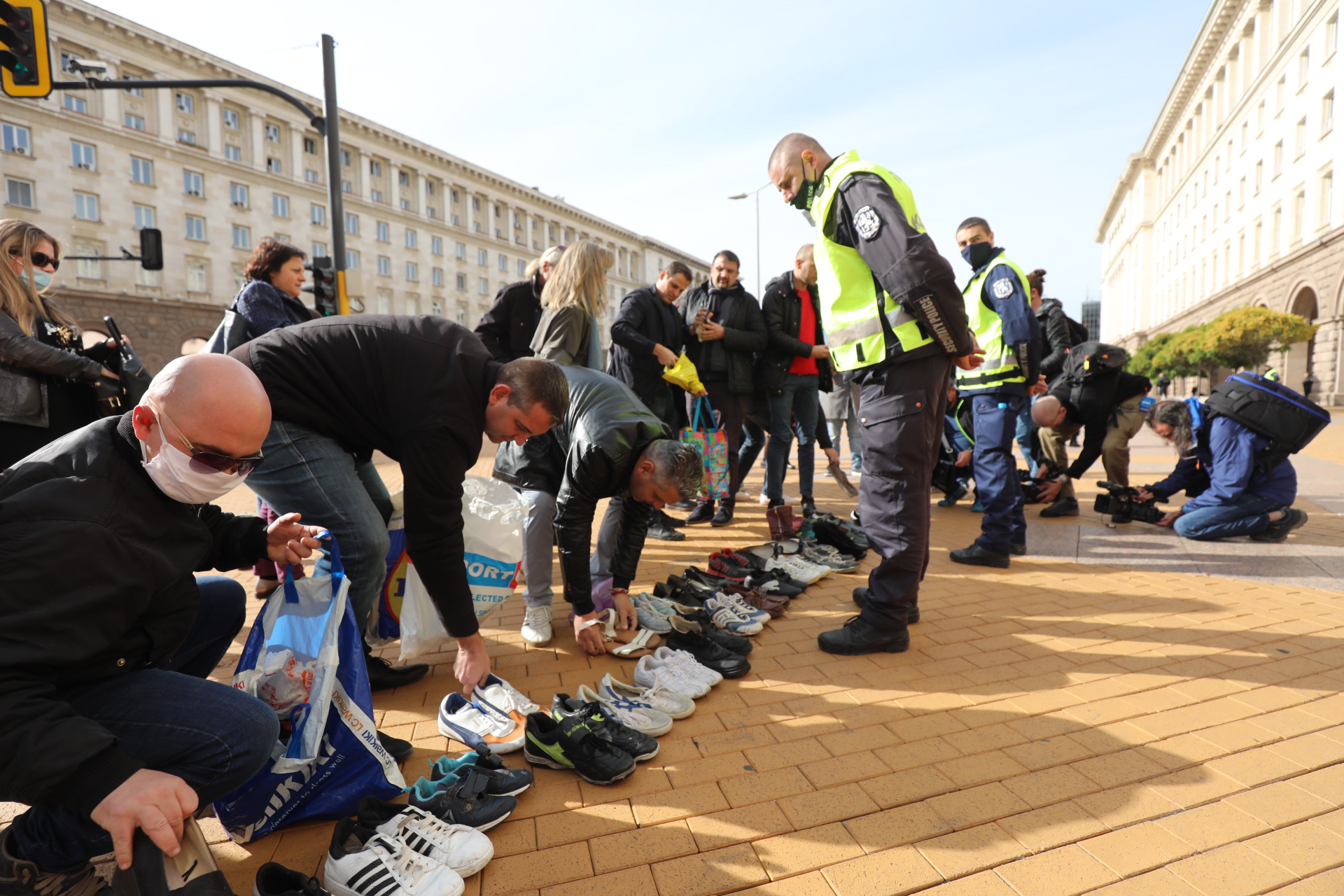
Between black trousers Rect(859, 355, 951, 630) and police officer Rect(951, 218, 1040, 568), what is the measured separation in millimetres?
1784

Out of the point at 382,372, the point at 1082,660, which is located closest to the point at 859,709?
the point at 1082,660

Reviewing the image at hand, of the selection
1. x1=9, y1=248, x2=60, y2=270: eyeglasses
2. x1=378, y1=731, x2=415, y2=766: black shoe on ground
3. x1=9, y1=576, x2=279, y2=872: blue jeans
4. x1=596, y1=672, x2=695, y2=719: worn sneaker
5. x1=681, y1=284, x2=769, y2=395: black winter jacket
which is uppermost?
x1=9, y1=248, x2=60, y2=270: eyeglasses

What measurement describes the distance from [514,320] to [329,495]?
2772 mm

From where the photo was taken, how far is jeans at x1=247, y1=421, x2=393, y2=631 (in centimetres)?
252

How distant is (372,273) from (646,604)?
52159 millimetres

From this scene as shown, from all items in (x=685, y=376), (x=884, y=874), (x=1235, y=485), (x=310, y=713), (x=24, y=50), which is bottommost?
(x=884, y=874)

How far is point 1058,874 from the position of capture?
1.80m

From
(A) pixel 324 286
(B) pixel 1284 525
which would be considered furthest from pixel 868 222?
(A) pixel 324 286

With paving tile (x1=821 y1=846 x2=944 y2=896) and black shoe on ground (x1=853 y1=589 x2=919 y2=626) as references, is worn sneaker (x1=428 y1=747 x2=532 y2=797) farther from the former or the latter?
black shoe on ground (x1=853 y1=589 x2=919 y2=626)

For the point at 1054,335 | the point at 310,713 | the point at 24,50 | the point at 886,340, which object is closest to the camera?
the point at 310,713

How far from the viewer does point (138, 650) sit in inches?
67.4

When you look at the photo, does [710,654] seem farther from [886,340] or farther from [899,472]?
[886,340]

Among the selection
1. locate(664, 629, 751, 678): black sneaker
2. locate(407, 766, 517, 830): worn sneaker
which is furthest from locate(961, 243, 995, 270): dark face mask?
locate(407, 766, 517, 830): worn sneaker

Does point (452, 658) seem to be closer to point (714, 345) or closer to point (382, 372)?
point (382, 372)
